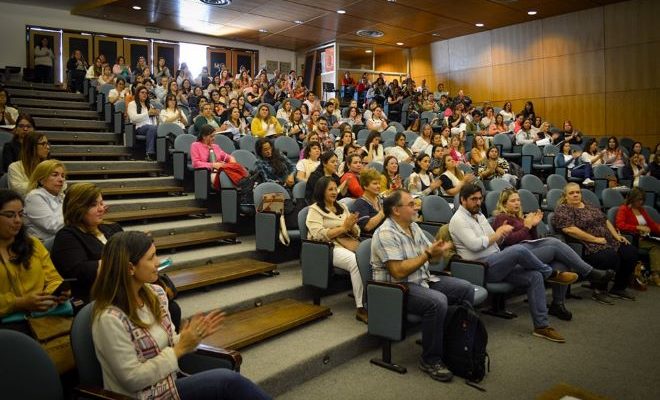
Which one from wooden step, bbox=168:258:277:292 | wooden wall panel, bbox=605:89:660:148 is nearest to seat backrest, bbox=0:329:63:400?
wooden step, bbox=168:258:277:292

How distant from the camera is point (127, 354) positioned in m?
1.47

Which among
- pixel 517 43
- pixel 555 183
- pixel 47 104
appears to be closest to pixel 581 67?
pixel 517 43

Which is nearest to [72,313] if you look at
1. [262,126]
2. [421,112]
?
[262,126]

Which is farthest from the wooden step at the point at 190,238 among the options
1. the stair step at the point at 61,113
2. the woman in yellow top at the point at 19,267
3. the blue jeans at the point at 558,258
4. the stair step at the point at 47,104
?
the stair step at the point at 47,104

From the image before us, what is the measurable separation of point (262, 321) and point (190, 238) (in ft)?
4.34

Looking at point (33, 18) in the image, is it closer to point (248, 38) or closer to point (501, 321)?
point (248, 38)

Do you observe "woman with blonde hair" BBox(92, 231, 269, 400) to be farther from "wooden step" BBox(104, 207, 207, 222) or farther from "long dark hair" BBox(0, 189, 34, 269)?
"wooden step" BBox(104, 207, 207, 222)

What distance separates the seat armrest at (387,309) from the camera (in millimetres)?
2564

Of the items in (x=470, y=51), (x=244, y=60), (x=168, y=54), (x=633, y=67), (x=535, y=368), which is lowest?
(x=535, y=368)

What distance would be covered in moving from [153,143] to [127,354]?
4.64 m

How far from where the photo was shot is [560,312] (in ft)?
11.8

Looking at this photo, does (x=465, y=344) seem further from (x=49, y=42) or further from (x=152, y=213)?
(x=49, y=42)

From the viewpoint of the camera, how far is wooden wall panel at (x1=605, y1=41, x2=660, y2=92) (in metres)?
8.93

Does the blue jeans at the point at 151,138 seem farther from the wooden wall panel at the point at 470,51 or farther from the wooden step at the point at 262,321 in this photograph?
the wooden wall panel at the point at 470,51
